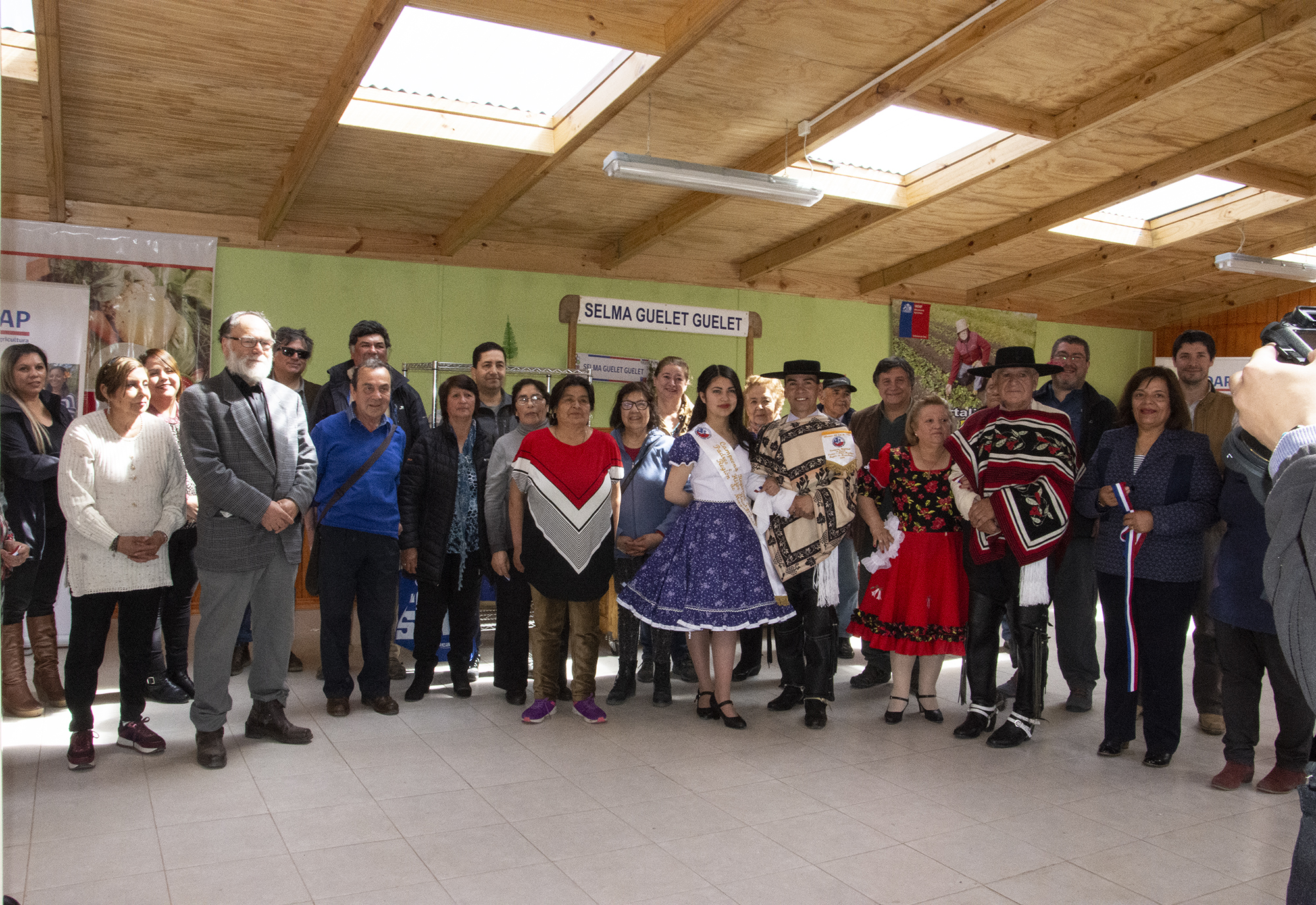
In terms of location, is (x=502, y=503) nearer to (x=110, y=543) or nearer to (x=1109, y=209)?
(x=110, y=543)

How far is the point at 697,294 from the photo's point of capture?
858 centimetres

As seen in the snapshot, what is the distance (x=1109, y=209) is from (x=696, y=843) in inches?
290

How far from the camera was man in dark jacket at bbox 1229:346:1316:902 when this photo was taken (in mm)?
1377

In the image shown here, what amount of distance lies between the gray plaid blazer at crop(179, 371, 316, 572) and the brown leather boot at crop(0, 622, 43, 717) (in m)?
1.26

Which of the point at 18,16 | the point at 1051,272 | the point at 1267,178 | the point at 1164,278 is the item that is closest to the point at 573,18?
the point at 18,16

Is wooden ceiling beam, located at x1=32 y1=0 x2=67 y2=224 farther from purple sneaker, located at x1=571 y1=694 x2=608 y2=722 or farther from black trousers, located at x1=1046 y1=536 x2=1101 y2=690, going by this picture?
black trousers, located at x1=1046 y1=536 x2=1101 y2=690

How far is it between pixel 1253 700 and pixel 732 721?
1927mm

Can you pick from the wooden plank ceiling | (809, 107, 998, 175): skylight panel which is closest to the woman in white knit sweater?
the wooden plank ceiling

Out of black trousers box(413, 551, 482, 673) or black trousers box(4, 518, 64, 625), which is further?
black trousers box(413, 551, 482, 673)

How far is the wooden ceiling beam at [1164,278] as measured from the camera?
8.60 m

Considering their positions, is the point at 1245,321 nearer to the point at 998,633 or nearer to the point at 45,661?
the point at 998,633

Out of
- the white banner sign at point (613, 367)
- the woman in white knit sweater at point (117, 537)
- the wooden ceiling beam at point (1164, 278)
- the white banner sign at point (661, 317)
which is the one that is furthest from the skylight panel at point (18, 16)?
the wooden ceiling beam at point (1164, 278)

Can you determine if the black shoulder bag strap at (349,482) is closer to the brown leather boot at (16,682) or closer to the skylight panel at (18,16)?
the brown leather boot at (16,682)

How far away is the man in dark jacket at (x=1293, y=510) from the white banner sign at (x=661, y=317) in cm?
672
